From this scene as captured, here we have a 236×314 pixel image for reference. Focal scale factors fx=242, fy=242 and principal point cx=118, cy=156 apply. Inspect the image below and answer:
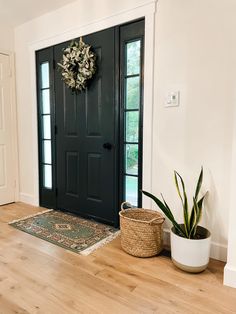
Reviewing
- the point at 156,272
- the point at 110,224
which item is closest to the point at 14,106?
the point at 110,224

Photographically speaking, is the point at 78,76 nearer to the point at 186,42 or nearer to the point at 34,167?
the point at 186,42

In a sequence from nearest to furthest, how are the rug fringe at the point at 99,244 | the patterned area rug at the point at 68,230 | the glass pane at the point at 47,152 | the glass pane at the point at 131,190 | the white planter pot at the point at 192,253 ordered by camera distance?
the white planter pot at the point at 192,253, the rug fringe at the point at 99,244, the patterned area rug at the point at 68,230, the glass pane at the point at 131,190, the glass pane at the point at 47,152

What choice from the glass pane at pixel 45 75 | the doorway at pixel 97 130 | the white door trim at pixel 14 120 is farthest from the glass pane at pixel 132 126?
the white door trim at pixel 14 120

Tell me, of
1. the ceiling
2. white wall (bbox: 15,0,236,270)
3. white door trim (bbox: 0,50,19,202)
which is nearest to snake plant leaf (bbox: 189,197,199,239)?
white wall (bbox: 15,0,236,270)

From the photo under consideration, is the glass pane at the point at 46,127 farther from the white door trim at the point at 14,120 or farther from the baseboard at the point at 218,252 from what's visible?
the baseboard at the point at 218,252

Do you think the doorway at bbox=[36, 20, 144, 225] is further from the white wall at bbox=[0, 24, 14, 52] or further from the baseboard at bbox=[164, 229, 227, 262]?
the baseboard at bbox=[164, 229, 227, 262]

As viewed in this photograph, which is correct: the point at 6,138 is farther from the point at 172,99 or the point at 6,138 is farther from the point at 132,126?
the point at 172,99

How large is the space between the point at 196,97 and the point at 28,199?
2748mm

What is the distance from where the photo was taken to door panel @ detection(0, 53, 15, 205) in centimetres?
338

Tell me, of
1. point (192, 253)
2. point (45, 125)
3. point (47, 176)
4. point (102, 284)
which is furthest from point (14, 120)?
point (192, 253)

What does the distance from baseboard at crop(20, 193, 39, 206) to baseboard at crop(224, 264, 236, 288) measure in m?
2.60

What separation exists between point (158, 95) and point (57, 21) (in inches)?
66.0

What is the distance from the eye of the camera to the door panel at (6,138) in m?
3.38

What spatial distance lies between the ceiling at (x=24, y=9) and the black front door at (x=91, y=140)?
43 cm
